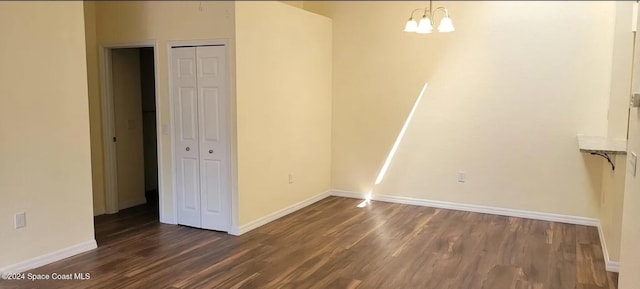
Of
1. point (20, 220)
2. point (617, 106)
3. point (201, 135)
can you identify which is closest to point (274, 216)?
point (201, 135)

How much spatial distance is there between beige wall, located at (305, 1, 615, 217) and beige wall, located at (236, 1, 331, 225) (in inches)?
15.6

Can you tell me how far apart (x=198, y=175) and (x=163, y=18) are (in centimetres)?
165

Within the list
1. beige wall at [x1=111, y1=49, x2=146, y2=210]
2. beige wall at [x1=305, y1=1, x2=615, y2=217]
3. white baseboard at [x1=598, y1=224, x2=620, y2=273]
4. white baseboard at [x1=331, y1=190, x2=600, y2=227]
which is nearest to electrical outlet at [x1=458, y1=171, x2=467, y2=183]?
beige wall at [x1=305, y1=1, x2=615, y2=217]

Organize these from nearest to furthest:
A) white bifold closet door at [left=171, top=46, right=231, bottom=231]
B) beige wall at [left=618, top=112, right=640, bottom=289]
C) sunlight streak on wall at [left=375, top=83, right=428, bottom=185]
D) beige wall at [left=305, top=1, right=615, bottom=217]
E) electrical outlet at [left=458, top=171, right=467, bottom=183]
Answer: beige wall at [left=618, top=112, right=640, bottom=289] < white bifold closet door at [left=171, top=46, right=231, bottom=231] < beige wall at [left=305, top=1, right=615, bottom=217] < electrical outlet at [left=458, top=171, right=467, bottom=183] < sunlight streak on wall at [left=375, top=83, right=428, bottom=185]

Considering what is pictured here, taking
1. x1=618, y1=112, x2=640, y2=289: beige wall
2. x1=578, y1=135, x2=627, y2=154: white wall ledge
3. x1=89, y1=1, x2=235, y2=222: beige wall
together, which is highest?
x1=89, y1=1, x2=235, y2=222: beige wall

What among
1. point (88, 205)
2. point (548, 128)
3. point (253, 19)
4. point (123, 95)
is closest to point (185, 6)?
point (253, 19)

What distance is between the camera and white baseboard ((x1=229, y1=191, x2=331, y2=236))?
15.5 feet

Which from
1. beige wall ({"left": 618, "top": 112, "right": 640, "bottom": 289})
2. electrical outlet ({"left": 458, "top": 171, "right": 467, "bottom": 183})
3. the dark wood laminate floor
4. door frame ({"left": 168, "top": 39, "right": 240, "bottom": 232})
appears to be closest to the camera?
beige wall ({"left": 618, "top": 112, "right": 640, "bottom": 289})

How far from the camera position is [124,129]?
5.72 metres

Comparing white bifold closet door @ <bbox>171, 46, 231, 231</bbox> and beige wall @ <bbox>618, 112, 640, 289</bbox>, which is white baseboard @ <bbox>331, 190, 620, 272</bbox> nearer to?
beige wall @ <bbox>618, 112, 640, 289</bbox>

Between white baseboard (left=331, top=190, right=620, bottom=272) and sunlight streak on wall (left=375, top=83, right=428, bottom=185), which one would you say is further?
sunlight streak on wall (left=375, top=83, right=428, bottom=185)

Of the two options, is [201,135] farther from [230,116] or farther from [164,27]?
[164,27]

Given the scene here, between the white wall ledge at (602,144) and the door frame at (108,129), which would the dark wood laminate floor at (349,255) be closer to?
the door frame at (108,129)

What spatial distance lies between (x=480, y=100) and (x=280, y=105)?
7.62 ft
